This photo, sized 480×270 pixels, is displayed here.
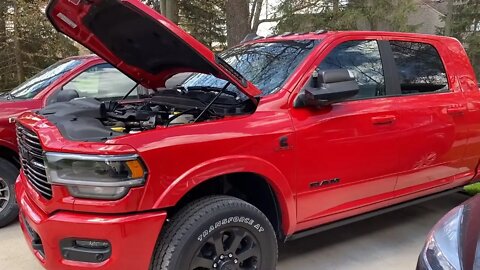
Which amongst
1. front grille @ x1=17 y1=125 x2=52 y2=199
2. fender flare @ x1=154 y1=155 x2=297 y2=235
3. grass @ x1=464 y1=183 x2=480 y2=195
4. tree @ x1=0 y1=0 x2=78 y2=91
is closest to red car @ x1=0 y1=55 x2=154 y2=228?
front grille @ x1=17 y1=125 x2=52 y2=199

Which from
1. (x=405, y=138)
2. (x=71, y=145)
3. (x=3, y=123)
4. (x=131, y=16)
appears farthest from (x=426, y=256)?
(x=3, y=123)

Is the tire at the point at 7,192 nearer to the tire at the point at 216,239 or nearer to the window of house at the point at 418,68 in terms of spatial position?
the tire at the point at 216,239

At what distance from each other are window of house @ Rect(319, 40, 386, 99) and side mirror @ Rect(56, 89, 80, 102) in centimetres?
278

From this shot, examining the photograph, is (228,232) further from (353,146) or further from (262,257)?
(353,146)

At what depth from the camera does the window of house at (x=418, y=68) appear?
13.2ft

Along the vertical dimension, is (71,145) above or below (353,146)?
above

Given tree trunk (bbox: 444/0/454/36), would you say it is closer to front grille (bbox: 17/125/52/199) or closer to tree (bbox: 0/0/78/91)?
tree (bbox: 0/0/78/91)

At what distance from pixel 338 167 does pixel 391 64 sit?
1191 millimetres

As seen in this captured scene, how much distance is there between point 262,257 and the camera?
298cm

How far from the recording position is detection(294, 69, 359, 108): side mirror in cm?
306

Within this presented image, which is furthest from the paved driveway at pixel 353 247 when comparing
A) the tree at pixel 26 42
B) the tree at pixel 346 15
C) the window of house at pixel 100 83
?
the tree at pixel 26 42

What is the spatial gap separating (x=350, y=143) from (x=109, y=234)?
74.8 inches

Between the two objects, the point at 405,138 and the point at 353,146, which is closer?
the point at 353,146

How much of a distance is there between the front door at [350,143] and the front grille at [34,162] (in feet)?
5.47
